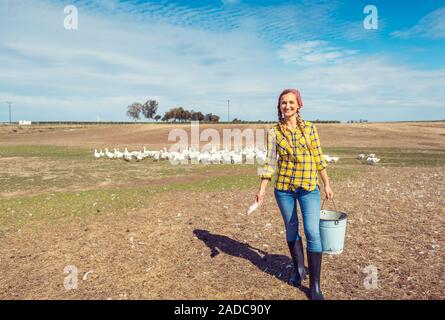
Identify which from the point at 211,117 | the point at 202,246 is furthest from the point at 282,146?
the point at 211,117

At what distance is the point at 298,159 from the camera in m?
4.95

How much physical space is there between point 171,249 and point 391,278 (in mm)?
3950

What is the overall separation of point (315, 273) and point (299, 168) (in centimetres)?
147

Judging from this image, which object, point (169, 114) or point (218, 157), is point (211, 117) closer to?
point (169, 114)

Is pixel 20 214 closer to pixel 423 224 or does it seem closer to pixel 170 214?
pixel 170 214

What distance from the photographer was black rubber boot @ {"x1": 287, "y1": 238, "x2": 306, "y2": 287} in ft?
17.8

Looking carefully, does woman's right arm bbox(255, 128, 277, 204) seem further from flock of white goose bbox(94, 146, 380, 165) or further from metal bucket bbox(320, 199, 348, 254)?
flock of white goose bbox(94, 146, 380, 165)

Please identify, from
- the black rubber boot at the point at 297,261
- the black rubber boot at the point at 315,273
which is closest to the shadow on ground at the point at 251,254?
the black rubber boot at the point at 297,261

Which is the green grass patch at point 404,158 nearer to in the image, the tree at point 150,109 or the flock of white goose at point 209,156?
the flock of white goose at point 209,156

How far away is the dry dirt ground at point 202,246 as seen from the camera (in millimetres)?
5570

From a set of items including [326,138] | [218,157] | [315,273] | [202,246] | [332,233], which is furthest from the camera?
[326,138]

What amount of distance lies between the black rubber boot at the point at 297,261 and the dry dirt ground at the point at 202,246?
0.81 ft

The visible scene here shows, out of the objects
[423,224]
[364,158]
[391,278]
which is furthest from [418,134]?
[391,278]
